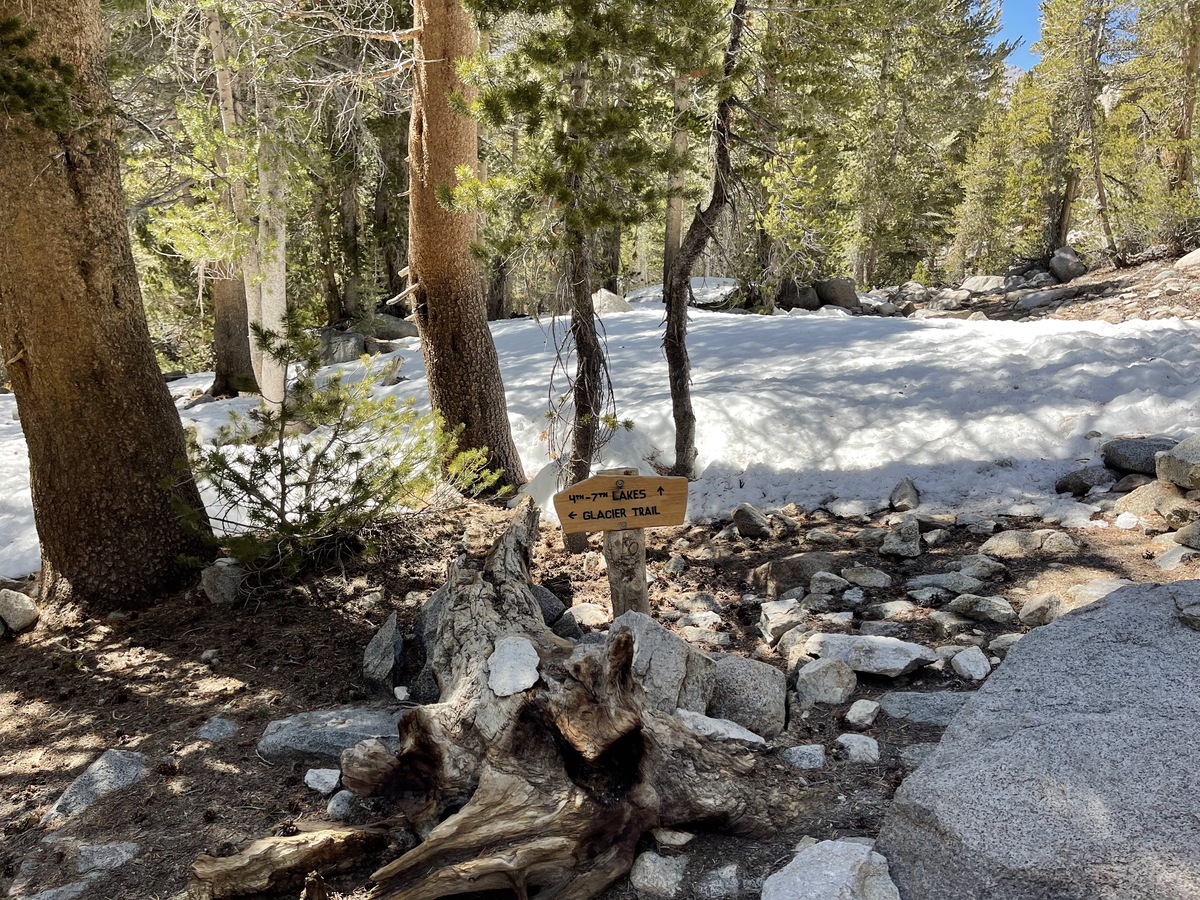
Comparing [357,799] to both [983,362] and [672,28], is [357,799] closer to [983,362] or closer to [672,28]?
[672,28]

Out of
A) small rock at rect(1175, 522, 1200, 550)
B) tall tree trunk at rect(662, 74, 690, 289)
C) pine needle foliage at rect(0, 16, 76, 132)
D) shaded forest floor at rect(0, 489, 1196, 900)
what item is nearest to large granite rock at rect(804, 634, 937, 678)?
shaded forest floor at rect(0, 489, 1196, 900)

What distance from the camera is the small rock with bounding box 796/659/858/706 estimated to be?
3.61 meters

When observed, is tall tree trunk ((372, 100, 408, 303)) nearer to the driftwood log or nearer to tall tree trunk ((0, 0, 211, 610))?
tall tree trunk ((0, 0, 211, 610))

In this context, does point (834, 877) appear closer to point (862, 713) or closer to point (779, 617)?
point (862, 713)

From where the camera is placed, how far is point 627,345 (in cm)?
1114

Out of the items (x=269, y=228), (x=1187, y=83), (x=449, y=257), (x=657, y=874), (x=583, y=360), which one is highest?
(x=1187, y=83)

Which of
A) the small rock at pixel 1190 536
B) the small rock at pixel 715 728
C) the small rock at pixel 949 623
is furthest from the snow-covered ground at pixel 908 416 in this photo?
the small rock at pixel 715 728

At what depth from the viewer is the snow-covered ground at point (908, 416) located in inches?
257

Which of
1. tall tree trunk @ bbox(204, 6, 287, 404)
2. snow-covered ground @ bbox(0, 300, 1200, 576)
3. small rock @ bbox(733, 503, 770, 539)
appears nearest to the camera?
small rock @ bbox(733, 503, 770, 539)

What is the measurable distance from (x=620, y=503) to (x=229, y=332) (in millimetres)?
10335

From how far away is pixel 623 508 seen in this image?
4.16m

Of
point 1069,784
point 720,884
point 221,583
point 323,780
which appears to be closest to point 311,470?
point 221,583

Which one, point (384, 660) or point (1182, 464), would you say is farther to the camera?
point (1182, 464)

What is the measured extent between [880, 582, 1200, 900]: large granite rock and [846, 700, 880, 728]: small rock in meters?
0.79
